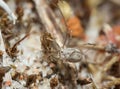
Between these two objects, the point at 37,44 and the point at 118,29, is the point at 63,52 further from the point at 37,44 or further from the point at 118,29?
the point at 118,29

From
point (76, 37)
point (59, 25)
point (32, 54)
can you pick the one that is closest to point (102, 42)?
point (76, 37)

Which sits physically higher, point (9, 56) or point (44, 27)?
point (44, 27)

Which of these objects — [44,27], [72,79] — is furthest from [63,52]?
[44,27]

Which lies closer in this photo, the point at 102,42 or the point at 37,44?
the point at 37,44

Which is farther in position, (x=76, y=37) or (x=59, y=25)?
(x=76, y=37)

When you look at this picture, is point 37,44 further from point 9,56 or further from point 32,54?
point 9,56

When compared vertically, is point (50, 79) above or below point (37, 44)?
below

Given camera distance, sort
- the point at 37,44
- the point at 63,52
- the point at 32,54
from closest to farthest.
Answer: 1. the point at 63,52
2. the point at 32,54
3. the point at 37,44

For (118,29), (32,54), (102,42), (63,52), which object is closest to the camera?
(63,52)

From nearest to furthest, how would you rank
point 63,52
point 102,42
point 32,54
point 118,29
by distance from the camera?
point 63,52
point 32,54
point 102,42
point 118,29

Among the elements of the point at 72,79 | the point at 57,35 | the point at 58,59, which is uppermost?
the point at 57,35
